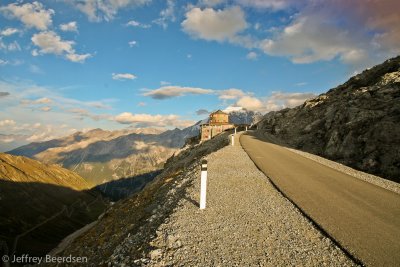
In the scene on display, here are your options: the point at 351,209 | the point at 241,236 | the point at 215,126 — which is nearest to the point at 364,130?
the point at 351,209

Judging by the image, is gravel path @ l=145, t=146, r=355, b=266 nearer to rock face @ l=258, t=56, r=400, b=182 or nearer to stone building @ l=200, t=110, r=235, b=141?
rock face @ l=258, t=56, r=400, b=182

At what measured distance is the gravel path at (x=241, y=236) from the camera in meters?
7.73

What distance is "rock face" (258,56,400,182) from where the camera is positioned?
90.0 feet

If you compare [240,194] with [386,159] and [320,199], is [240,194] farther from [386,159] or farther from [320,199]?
[386,159]

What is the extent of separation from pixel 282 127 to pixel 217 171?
147 ft

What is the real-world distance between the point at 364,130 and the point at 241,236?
92.1 feet

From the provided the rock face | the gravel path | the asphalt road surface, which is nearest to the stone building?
the rock face

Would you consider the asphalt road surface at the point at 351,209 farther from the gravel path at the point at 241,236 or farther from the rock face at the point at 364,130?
the rock face at the point at 364,130

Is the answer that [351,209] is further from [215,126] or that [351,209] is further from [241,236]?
[215,126]

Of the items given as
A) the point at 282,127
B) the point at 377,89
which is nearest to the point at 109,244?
the point at 377,89

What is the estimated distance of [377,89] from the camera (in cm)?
4075

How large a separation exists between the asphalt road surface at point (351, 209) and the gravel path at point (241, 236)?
1.97 ft

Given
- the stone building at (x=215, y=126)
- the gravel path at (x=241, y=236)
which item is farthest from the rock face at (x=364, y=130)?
the stone building at (x=215, y=126)

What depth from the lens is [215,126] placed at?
106m
